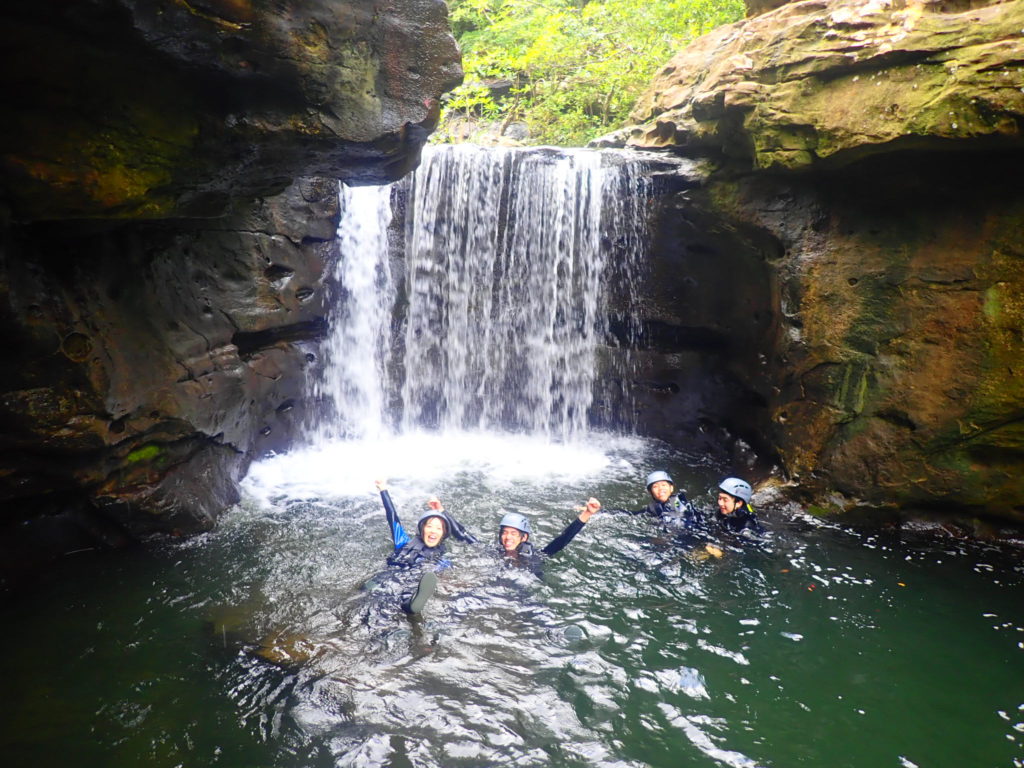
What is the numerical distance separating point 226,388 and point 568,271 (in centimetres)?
577

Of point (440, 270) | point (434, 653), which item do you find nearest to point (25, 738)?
point (434, 653)

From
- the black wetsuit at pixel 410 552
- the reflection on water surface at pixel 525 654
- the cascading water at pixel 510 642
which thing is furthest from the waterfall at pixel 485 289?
the black wetsuit at pixel 410 552

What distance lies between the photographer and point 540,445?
10352 mm

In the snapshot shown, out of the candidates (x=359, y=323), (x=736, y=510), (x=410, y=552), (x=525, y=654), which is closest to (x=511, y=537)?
(x=410, y=552)

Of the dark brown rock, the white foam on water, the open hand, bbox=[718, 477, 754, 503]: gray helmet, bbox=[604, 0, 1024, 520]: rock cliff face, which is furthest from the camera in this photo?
the white foam on water

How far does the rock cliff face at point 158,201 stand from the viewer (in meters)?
3.97

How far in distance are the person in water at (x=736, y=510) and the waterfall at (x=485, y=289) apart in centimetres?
413

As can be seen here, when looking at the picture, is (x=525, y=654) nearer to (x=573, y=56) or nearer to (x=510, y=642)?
(x=510, y=642)

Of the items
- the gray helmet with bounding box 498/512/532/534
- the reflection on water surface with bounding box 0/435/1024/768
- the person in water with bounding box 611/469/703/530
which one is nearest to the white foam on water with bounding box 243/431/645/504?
the reflection on water surface with bounding box 0/435/1024/768

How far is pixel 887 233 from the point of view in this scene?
7250 millimetres

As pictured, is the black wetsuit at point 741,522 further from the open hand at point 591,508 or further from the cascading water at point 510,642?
the open hand at point 591,508

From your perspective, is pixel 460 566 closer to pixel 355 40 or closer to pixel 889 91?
pixel 355 40

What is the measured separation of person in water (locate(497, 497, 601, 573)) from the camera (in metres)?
5.94

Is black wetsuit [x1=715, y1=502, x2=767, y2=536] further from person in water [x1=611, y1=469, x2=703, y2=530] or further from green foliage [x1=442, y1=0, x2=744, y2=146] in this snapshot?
green foliage [x1=442, y1=0, x2=744, y2=146]
